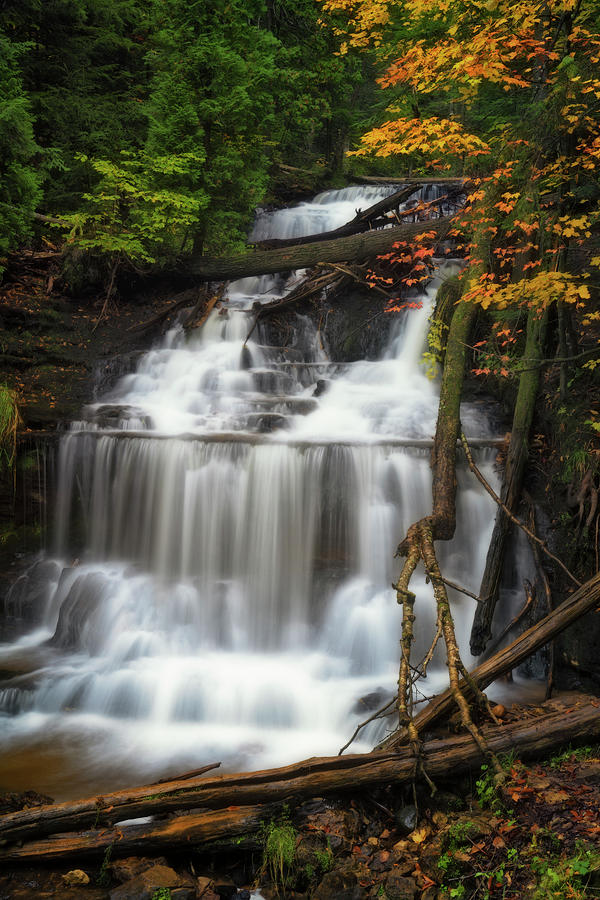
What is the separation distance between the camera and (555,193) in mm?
6887

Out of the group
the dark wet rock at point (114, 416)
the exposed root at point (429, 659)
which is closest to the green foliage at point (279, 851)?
the exposed root at point (429, 659)

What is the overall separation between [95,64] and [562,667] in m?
16.3

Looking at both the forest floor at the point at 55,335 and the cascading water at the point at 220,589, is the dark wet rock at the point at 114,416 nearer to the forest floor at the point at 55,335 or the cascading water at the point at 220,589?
the cascading water at the point at 220,589

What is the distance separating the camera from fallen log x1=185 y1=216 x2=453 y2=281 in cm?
1132

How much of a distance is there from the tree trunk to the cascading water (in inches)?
18.5

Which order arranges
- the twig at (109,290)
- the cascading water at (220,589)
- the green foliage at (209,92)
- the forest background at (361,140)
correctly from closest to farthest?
the cascading water at (220,589)
the forest background at (361,140)
the green foliage at (209,92)
the twig at (109,290)

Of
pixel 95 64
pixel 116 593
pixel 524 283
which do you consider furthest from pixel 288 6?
pixel 116 593

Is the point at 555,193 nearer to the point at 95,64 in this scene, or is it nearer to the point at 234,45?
the point at 234,45

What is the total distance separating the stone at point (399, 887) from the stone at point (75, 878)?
1.72m

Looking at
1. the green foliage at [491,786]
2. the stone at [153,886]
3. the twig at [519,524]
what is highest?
the twig at [519,524]

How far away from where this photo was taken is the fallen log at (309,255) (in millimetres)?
11320

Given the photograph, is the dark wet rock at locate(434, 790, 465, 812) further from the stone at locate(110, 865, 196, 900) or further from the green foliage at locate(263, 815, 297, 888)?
the stone at locate(110, 865, 196, 900)

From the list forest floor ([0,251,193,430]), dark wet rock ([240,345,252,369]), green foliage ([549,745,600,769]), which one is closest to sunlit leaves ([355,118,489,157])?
dark wet rock ([240,345,252,369])

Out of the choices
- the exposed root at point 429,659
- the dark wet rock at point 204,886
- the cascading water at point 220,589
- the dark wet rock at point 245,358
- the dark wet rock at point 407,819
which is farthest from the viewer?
the dark wet rock at point 245,358
